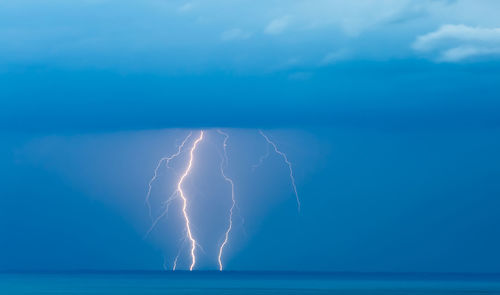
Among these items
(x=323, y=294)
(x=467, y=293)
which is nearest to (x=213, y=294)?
(x=323, y=294)

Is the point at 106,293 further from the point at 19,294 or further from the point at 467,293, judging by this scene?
the point at 467,293

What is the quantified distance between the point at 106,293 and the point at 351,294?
1252 cm

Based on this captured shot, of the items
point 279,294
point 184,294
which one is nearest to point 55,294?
point 184,294

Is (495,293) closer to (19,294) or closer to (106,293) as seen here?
(106,293)

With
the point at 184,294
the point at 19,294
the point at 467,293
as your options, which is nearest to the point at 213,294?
the point at 184,294

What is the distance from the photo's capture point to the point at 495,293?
185ft

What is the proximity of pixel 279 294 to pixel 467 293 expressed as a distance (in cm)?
997

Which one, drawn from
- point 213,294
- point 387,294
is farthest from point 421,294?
point 213,294

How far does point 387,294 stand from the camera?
5506cm

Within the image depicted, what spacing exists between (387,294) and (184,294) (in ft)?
34.2

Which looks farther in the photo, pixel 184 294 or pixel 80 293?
pixel 80 293

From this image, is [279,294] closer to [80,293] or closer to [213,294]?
[213,294]

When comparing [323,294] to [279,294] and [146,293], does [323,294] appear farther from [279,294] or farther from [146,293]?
[146,293]

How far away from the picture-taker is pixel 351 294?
180 feet
